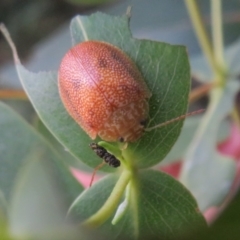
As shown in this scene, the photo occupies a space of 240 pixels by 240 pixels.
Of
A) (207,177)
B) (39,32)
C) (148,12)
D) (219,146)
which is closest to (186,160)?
(207,177)

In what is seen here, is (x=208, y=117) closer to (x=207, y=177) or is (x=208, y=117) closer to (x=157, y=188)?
(x=207, y=177)

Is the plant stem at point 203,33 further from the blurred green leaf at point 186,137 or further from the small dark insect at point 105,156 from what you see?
the small dark insect at point 105,156

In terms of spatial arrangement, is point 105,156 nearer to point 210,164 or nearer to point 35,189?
point 35,189

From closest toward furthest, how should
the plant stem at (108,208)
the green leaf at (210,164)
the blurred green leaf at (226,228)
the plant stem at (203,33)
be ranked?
1. the blurred green leaf at (226,228)
2. the plant stem at (108,208)
3. the green leaf at (210,164)
4. the plant stem at (203,33)

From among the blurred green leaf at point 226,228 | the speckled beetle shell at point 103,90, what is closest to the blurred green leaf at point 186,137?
the speckled beetle shell at point 103,90

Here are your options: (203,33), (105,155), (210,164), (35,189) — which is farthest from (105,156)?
(203,33)
